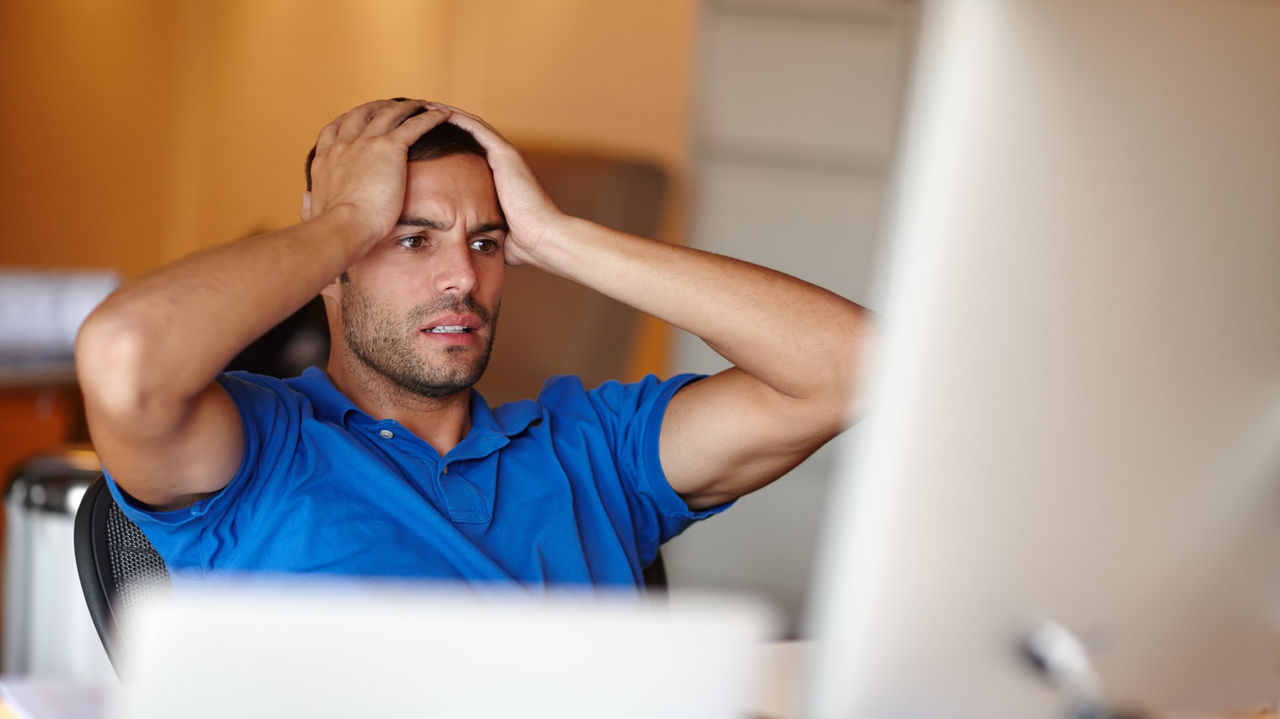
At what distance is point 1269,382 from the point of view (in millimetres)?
741

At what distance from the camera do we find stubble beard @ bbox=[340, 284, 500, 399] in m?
1.63

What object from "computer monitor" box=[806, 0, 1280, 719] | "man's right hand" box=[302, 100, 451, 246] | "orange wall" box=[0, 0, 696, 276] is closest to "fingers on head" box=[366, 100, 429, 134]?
"man's right hand" box=[302, 100, 451, 246]

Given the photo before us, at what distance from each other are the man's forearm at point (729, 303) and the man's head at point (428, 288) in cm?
11

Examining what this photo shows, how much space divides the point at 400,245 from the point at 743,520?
89.7 inches

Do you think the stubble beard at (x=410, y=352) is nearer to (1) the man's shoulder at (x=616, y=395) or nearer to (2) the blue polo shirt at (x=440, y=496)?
(2) the blue polo shirt at (x=440, y=496)

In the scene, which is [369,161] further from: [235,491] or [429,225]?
[235,491]

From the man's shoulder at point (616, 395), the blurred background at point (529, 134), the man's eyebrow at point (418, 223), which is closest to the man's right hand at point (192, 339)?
the man's eyebrow at point (418, 223)

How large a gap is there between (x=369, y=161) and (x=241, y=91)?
329 cm

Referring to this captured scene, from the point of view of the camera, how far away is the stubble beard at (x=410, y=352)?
163cm

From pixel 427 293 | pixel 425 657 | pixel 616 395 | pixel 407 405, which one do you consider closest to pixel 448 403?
pixel 407 405

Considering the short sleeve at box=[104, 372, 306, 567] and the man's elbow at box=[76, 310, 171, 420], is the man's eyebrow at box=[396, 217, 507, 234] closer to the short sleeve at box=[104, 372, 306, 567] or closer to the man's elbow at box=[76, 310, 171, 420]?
the short sleeve at box=[104, 372, 306, 567]

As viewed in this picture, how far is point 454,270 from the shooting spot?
Result: 1.64 metres

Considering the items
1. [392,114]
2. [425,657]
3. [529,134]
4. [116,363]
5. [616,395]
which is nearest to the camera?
[425,657]

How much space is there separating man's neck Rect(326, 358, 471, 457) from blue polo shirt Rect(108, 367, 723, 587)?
0.04 meters
